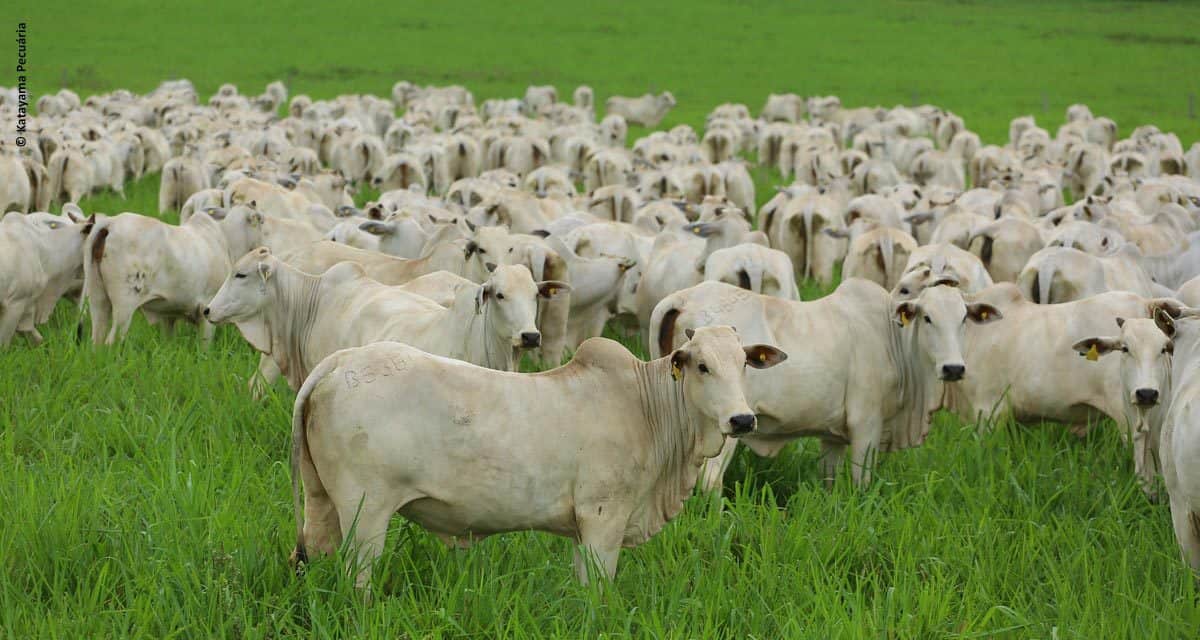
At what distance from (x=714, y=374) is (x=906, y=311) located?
2.48 m

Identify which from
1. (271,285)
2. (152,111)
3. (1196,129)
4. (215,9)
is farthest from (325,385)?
(215,9)

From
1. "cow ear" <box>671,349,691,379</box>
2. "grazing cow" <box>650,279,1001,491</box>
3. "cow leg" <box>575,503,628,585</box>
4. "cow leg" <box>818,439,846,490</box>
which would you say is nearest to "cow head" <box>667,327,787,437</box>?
"cow ear" <box>671,349,691,379</box>

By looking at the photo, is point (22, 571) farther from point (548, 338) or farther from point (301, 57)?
point (301, 57)

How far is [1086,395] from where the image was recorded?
799 centimetres

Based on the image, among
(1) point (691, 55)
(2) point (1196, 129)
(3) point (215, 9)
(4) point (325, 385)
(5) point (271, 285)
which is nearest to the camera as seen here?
(4) point (325, 385)

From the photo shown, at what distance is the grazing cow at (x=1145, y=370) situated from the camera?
672 centimetres

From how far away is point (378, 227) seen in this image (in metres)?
11.3

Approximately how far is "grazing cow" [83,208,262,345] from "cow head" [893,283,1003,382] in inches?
216

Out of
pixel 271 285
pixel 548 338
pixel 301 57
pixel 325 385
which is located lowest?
pixel 301 57

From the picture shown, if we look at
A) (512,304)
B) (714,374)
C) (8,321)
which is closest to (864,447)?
(512,304)

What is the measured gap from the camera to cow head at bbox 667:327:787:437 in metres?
5.34

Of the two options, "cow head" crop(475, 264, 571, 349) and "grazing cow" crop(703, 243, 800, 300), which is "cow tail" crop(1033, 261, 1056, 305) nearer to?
"grazing cow" crop(703, 243, 800, 300)

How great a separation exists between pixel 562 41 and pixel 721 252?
154 ft

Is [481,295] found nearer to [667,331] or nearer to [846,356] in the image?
[667,331]
